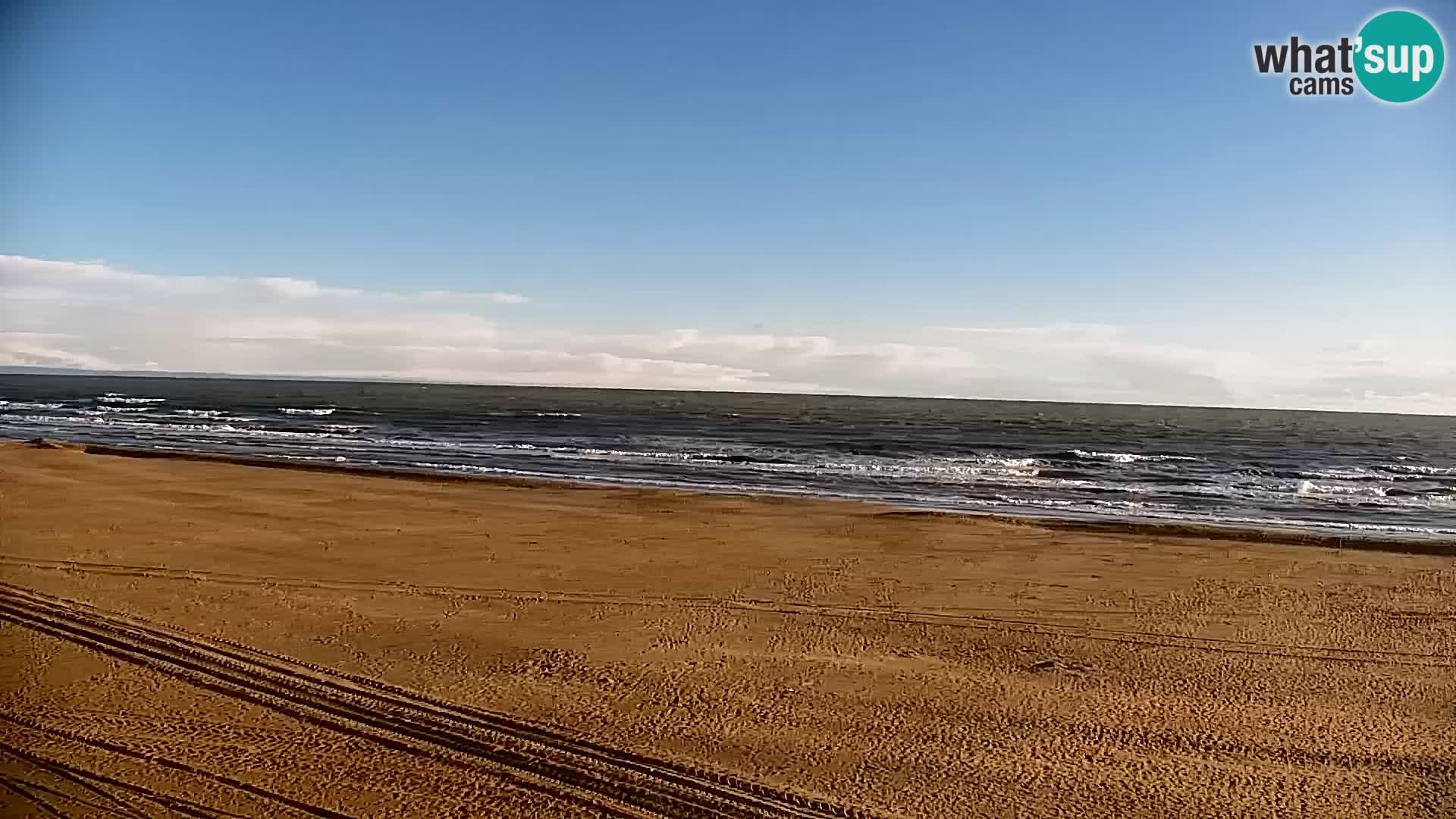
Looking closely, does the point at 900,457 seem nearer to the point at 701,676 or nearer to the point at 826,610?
the point at 826,610

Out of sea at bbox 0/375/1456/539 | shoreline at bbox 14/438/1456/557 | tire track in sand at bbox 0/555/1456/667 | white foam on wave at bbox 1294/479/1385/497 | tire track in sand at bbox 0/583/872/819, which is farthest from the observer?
white foam on wave at bbox 1294/479/1385/497

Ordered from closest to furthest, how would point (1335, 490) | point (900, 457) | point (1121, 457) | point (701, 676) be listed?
point (701, 676), point (1335, 490), point (900, 457), point (1121, 457)

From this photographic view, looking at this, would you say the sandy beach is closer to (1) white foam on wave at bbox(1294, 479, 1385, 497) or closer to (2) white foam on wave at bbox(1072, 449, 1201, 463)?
(1) white foam on wave at bbox(1294, 479, 1385, 497)

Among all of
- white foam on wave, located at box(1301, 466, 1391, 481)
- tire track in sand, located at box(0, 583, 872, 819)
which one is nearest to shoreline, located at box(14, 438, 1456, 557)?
tire track in sand, located at box(0, 583, 872, 819)

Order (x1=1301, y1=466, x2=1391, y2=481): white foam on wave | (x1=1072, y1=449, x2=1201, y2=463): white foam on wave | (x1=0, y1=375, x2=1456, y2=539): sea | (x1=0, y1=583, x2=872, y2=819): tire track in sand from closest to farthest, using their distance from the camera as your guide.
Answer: (x1=0, y1=583, x2=872, y2=819): tire track in sand → (x1=0, y1=375, x2=1456, y2=539): sea → (x1=1301, y1=466, x2=1391, y2=481): white foam on wave → (x1=1072, y1=449, x2=1201, y2=463): white foam on wave

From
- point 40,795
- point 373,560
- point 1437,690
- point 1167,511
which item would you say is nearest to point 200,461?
point 373,560

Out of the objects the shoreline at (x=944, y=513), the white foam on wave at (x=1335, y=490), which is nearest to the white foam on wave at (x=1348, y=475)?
the white foam on wave at (x=1335, y=490)

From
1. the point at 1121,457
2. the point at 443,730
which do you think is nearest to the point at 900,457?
the point at 1121,457

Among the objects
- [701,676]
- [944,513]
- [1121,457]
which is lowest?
[701,676]
